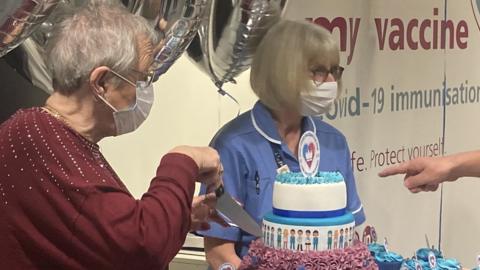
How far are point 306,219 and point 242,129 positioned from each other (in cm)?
58

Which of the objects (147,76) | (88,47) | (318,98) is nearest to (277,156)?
(318,98)

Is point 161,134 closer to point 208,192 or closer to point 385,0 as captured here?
point 385,0

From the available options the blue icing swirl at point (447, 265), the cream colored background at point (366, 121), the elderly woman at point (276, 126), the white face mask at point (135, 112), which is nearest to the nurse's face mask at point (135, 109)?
the white face mask at point (135, 112)

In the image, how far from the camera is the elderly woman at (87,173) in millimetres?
1241

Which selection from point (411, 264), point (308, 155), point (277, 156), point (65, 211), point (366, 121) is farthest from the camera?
point (366, 121)

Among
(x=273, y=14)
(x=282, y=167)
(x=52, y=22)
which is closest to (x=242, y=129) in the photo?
(x=282, y=167)

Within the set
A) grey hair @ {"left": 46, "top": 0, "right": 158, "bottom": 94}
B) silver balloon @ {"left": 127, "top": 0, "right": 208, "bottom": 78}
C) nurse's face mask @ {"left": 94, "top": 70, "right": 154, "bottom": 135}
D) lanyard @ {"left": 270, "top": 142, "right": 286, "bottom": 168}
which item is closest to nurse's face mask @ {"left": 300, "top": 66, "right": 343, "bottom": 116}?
lanyard @ {"left": 270, "top": 142, "right": 286, "bottom": 168}

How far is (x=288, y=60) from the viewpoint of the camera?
2.08 metres

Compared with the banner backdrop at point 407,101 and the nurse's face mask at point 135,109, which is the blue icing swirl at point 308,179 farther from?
the banner backdrop at point 407,101

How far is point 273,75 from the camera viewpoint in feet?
6.85

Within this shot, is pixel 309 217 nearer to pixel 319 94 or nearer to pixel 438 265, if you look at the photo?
pixel 438 265

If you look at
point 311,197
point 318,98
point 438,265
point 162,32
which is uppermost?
point 162,32

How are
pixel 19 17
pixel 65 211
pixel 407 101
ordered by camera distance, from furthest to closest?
pixel 407 101, pixel 19 17, pixel 65 211

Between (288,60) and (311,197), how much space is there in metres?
0.63
